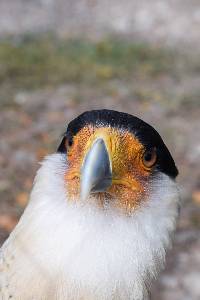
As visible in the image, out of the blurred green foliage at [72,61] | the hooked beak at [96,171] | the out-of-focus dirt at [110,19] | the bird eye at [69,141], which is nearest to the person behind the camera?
the hooked beak at [96,171]

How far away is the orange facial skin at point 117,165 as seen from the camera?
2225mm

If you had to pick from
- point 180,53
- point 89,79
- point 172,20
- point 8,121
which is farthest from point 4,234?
point 172,20

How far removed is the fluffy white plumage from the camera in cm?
216

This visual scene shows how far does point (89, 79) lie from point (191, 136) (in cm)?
198

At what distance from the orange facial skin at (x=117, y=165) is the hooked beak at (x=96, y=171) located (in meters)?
0.07

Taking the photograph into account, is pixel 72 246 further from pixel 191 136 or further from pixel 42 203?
pixel 191 136

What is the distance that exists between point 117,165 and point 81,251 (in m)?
0.34

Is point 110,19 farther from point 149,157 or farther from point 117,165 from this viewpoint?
point 117,165

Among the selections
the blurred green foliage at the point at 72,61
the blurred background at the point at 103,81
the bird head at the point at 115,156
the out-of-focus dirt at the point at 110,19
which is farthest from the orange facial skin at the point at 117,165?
the out-of-focus dirt at the point at 110,19

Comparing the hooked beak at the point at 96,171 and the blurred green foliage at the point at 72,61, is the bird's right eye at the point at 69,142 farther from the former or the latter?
the blurred green foliage at the point at 72,61

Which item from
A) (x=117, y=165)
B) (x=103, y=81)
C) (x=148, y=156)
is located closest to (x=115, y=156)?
(x=117, y=165)

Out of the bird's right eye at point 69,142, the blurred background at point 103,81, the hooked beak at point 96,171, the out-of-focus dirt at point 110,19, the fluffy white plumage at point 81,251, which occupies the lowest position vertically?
the fluffy white plumage at point 81,251

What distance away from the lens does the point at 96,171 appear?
2057mm

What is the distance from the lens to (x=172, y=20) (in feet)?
33.2
